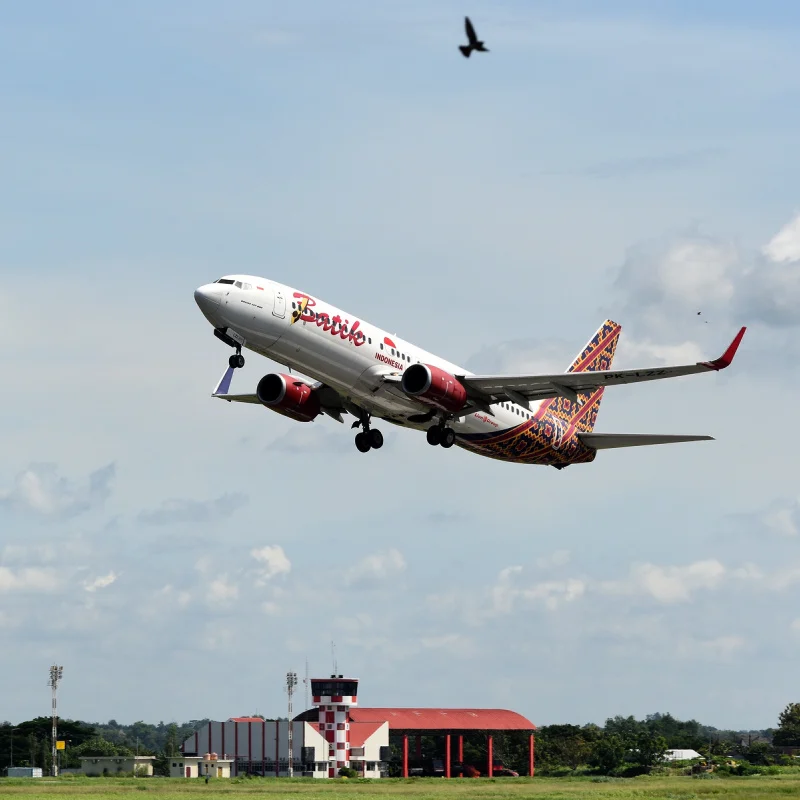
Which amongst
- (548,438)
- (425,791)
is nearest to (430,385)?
(548,438)

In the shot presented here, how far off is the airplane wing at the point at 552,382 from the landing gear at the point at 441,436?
2.25 meters

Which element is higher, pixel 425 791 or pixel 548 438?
pixel 548 438

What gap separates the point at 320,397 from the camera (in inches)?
2702

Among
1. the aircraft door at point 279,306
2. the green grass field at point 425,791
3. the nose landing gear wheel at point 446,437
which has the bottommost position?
the green grass field at point 425,791

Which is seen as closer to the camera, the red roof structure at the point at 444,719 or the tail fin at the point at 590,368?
the tail fin at the point at 590,368

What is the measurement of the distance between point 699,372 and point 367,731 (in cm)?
9048

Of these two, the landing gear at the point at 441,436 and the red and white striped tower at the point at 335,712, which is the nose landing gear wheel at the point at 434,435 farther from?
the red and white striped tower at the point at 335,712

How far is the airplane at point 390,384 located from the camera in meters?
58.2

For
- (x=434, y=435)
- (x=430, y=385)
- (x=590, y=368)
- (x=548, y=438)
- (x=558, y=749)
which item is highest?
(x=590, y=368)

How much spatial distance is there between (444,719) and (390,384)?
9212 centimetres

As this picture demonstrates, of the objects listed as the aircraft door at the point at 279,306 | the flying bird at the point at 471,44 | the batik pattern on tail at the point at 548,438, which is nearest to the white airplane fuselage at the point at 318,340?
the aircraft door at the point at 279,306

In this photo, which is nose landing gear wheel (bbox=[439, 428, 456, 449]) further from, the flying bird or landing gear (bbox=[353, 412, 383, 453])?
the flying bird

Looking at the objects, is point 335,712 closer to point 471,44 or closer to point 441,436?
point 441,436

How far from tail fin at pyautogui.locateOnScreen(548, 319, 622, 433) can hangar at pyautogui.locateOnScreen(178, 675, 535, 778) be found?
61.0m
